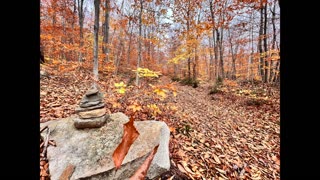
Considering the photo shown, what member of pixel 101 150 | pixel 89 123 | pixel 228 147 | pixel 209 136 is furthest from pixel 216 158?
pixel 89 123

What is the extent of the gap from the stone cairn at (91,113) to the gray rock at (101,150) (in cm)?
11

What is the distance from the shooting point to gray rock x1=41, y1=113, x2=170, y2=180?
2.17 meters

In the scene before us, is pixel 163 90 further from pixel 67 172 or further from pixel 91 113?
pixel 67 172

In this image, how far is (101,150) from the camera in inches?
97.3

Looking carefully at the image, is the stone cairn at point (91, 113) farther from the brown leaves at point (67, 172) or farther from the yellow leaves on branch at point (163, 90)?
the yellow leaves on branch at point (163, 90)

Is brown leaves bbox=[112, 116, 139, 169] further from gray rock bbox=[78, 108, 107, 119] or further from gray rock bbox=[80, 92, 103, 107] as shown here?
gray rock bbox=[80, 92, 103, 107]

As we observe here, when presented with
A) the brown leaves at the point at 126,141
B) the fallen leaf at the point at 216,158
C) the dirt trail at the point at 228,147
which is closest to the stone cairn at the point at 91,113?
the dirt trail at the point at 228,147

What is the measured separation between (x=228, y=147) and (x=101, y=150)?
3.03 m

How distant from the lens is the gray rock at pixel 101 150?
7.13 feet

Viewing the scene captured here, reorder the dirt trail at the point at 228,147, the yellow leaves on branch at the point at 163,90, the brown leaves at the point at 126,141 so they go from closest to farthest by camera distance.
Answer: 1. the brown leaves at the point at 126,141
2. the dirt trail at the point at 228,147
3. the yellow leaves on branch at the point at 163,90

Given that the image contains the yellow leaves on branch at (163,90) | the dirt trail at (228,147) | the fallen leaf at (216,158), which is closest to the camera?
the dirt trail at (228,147)
